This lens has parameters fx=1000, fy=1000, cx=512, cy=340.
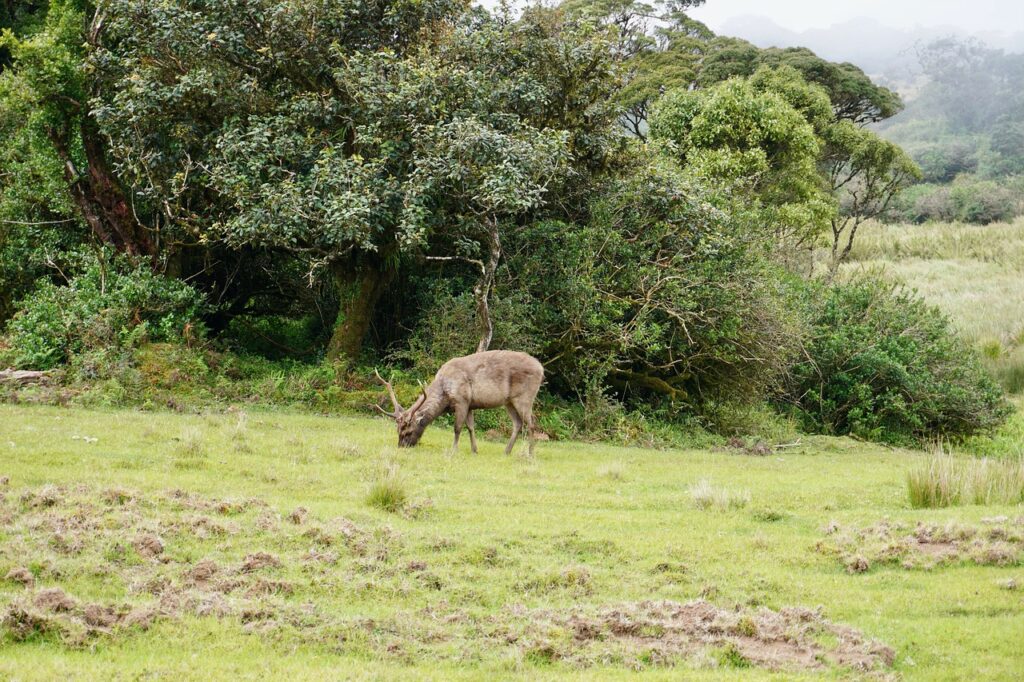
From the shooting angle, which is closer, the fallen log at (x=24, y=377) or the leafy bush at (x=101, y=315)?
the fallen log at (x=24, y=377)

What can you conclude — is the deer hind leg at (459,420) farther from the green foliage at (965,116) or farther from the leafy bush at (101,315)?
the green foliage at (965,116)

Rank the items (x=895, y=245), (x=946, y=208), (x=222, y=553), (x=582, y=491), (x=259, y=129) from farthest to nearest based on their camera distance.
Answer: (x=946, y=208), (x=895, y=245), (x=259, y=129), (x=582, y=491), (x=222, y=553)

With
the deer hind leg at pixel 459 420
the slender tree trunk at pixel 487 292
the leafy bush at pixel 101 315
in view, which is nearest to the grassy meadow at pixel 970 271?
the slender tree trunk at pixel 487 292

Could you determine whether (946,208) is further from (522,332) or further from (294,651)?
(294,651)

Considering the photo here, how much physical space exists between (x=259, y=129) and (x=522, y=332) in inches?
265

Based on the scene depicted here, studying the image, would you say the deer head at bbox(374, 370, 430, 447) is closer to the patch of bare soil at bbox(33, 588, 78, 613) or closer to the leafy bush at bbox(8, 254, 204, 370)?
the leafy bush at bbox(8, 254, 204, 370)

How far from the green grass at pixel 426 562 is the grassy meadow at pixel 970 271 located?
2277cm

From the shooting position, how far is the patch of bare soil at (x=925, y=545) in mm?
10219

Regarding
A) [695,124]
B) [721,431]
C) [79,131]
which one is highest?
[695,124]

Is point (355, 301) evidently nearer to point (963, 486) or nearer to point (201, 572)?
point (963, 486)

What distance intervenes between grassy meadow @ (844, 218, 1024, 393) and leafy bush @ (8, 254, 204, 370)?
2424cm

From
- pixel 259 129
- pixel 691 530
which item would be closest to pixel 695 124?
pixel 259 129

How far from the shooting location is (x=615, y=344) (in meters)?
21.3

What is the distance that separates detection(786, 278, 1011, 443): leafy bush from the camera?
24797mm
